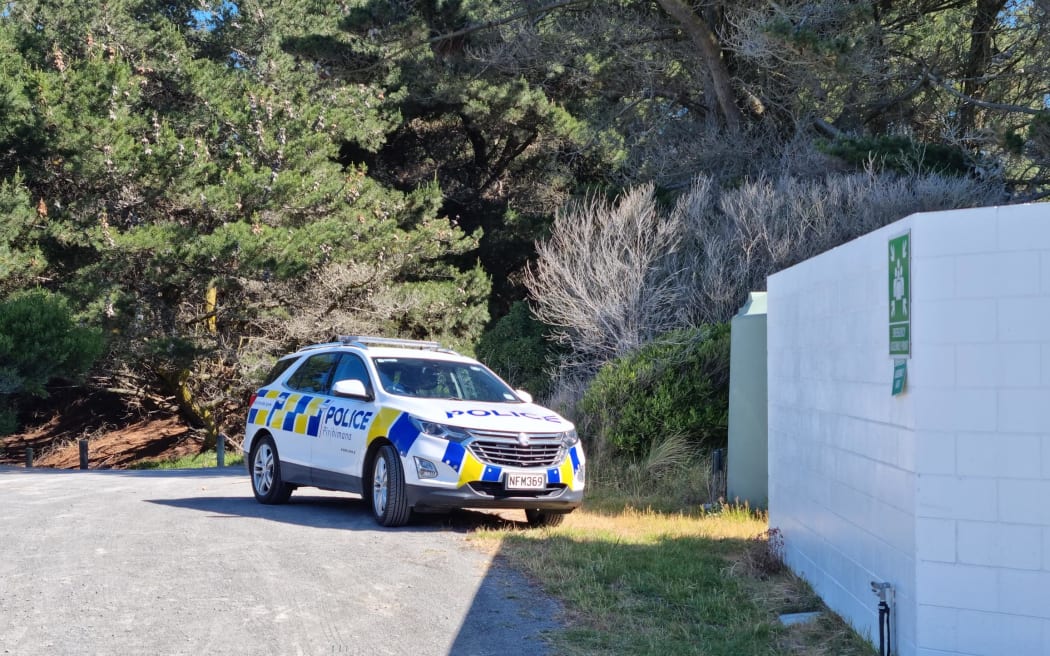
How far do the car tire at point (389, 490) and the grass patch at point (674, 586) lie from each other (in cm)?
83

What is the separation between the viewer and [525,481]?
33.8 ft

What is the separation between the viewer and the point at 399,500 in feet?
33.6

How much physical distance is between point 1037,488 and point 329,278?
22.5m

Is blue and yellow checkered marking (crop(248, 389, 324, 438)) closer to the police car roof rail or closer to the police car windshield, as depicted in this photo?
the police car roof rail

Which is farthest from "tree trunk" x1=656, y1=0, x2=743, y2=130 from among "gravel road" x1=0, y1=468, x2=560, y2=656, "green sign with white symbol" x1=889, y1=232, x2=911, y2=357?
"green sign with white symbol" x1=889, y1=232, x2=911, y2=357

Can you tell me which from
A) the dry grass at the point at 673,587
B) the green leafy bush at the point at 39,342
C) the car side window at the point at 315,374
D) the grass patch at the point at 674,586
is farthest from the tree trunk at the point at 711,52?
the dry grass at the point at 673,587

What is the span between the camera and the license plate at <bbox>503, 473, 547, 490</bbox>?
33.6ft

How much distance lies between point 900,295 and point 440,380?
21.1ft

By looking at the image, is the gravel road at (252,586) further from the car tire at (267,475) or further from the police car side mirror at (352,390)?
the police car side mirror at (352,390)

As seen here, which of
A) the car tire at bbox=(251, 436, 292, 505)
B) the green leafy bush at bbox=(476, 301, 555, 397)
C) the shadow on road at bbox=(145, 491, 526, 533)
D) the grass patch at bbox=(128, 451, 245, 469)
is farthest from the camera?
the grass patch at bbox=(128, 451, 245, 469)

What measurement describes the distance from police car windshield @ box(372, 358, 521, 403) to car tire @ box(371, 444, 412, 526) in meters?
0.79

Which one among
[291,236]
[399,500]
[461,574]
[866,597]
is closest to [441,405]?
[399,500]

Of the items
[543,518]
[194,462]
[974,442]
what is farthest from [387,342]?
[194,462]

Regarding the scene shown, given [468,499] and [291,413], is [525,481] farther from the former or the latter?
[291,413]
